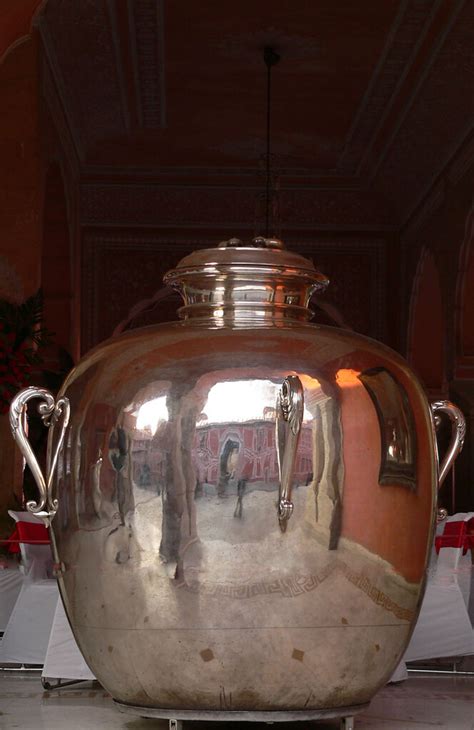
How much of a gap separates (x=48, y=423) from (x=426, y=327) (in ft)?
33.7

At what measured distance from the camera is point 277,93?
1015 cm

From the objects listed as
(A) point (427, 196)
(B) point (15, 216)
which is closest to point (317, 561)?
(B) point (15, 216)

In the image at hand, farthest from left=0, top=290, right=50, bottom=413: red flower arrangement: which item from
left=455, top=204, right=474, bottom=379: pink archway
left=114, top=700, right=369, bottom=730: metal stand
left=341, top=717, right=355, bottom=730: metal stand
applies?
left=455, top=204, right=474, bottom=379: pink archway

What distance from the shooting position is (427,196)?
12016 millimetres

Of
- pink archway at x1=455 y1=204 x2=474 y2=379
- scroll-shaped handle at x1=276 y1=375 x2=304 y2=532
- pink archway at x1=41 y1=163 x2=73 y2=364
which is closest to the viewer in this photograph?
scroll-shaped handle at x1=276 y1=375 x2=304 y2=532

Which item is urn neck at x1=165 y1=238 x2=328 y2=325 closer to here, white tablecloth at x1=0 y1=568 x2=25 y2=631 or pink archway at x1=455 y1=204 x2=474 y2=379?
white tablecloth at x1=0 y1=568 x2=25 y2=631

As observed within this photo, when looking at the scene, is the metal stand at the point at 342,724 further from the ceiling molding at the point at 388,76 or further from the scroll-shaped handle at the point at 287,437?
the ceiling molding at the point at 388,76

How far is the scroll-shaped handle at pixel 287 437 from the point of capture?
261cm

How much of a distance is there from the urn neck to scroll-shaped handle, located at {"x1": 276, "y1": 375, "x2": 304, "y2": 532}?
31cm

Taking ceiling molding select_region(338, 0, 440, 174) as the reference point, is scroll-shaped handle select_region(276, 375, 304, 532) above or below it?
below

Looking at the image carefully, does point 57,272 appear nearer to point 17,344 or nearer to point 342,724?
point 17,344

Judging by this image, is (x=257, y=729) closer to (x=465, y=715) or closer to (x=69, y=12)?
(x=465, y=715)

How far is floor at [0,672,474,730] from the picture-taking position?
9.75ft

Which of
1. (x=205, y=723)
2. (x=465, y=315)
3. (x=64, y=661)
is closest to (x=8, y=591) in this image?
(x=64, y=661)
